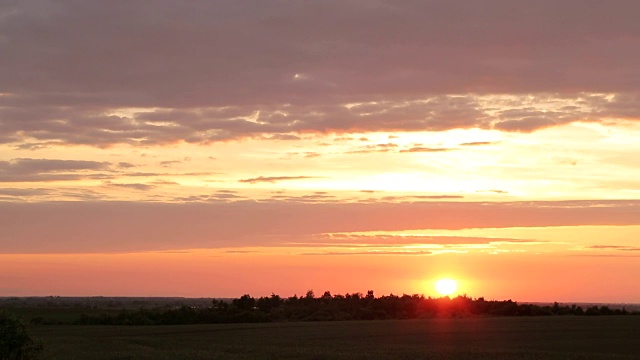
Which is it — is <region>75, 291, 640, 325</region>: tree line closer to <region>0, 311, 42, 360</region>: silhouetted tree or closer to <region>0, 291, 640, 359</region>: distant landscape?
<region>0, 291, 640, 359</region>: distant landscape

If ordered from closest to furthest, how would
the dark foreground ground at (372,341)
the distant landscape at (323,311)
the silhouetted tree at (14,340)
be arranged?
1. the silhouetted tree at (14,340)
2. the dark foreground ground at (372,341)
3. the distant landscape at (323,311)

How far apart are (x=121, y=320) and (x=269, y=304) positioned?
2205 centimetres

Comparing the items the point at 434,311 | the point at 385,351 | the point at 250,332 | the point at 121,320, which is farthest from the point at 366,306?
the point at 385,351

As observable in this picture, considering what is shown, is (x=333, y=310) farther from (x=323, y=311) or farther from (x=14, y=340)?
(x=14, y=340)

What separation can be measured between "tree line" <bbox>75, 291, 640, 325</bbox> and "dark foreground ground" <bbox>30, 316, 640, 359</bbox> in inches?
722

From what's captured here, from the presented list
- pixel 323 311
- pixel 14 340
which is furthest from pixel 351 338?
pixel 323 311

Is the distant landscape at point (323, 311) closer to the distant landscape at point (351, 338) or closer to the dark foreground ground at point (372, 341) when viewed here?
the distant landscape at point (351, 338)

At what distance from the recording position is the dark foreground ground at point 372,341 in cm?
4081

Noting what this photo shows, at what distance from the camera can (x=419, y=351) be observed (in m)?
42.3

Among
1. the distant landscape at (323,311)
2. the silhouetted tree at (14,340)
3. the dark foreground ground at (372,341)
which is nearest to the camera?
the silhouetted tree at (14,340)

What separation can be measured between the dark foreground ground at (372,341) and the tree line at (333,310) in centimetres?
1835

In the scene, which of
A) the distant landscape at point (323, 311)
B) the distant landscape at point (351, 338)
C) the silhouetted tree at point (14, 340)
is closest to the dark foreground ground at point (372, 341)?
the distant landscape at point (351, 338)

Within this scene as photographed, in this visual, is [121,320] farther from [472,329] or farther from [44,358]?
[44,358]

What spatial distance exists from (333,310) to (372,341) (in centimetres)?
4357
